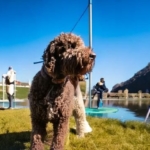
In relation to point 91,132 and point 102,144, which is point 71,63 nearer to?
point 102,144

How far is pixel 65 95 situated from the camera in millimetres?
4281

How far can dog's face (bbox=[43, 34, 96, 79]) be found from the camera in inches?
134

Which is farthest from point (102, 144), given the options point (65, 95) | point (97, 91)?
point (97, 91)

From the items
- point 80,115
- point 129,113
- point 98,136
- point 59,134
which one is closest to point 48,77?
point 59,134

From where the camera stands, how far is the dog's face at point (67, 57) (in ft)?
11.2

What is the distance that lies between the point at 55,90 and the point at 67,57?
69 cm

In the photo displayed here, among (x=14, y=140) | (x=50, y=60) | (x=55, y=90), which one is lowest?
(x=14, y=140)

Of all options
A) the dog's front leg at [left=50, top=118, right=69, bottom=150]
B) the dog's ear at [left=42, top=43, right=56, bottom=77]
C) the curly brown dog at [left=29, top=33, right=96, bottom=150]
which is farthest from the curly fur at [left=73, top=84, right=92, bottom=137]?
the dog's ear at [left=42, top=43, right=56, bottom=77]

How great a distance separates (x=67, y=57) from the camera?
143 inches

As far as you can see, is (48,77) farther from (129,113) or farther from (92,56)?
(129,113)

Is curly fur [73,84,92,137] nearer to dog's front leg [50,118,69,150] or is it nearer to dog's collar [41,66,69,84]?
dog's front leg [50,118,69,150]

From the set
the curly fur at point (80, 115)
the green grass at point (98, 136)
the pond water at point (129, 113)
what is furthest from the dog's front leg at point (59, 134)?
the pond water at point (129, 113)

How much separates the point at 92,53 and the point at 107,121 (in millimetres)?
5281

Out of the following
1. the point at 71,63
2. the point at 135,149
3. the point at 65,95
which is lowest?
the point at 135,149
